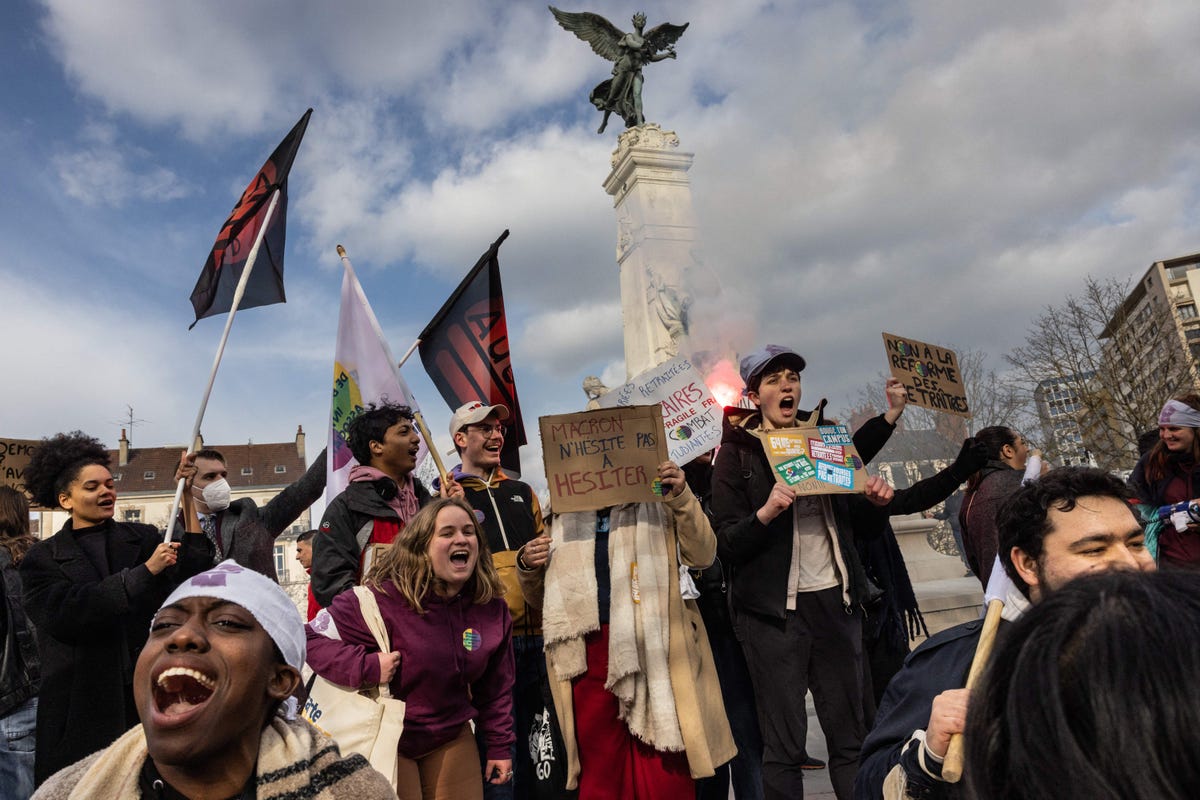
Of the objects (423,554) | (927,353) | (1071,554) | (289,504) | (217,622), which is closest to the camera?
(217,622)

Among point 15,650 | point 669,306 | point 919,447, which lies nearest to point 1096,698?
point 15,650

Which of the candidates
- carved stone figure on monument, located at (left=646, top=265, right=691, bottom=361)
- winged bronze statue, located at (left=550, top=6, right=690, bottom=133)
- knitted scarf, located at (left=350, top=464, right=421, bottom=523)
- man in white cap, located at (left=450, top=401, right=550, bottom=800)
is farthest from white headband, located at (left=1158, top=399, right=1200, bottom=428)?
winged bronze statue, located at (left=550, top=6, right=690, bottom=133)

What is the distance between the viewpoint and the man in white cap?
3.87 meters

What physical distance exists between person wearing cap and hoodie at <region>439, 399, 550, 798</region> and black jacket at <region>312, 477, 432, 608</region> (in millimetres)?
437

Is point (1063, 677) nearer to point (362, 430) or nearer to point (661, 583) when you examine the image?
point (661, 583)

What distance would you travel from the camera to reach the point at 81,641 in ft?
11.3

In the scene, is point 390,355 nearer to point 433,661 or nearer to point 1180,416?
point 433,661

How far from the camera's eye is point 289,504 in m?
4.88

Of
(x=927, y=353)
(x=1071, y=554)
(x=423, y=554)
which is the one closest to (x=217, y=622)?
(x=423, y=554)

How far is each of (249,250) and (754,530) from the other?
3357 mm

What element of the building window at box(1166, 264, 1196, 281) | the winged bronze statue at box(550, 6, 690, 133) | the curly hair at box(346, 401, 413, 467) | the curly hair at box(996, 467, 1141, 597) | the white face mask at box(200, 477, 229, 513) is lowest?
the curly hair at box(996, 467, 1141, 597)

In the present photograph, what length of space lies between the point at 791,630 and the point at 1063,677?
9.52 ft

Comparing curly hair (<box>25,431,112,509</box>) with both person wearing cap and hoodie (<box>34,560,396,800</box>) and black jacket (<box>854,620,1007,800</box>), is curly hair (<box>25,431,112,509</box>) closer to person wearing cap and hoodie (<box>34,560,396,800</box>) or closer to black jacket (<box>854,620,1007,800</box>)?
person wearing cap and hoodie (<box>34,560,396,800</box>)

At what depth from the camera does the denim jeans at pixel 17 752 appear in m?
3.84
